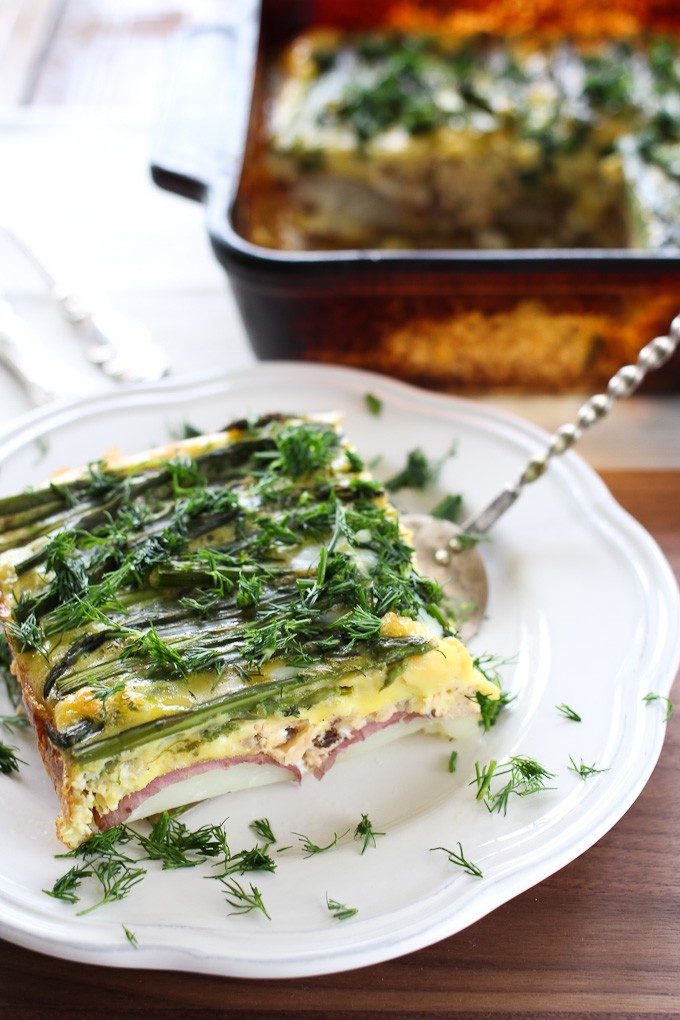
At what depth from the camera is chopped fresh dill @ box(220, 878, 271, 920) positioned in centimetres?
176

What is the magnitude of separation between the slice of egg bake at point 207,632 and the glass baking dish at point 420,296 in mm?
752

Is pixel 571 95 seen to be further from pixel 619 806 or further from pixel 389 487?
pixel 619 806

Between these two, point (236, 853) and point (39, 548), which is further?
point (39, 548)

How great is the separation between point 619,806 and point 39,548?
1.29m

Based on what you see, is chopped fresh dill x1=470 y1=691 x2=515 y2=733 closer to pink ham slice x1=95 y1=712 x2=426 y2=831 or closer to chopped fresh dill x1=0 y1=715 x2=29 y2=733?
pink ham slice x1=95 y1=712 x2=426 y2=831

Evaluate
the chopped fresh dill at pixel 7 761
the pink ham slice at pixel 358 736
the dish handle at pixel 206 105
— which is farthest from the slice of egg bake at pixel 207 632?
the dish handle at pixel 206 105

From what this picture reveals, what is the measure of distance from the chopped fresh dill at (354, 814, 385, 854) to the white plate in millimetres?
17

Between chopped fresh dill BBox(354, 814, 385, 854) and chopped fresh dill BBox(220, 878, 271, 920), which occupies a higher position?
chopped fresh dill BBox(220, 878, 271, 920)

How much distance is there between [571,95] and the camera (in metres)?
3.87

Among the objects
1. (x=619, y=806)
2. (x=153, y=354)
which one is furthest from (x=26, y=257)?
(x=619, y=806)

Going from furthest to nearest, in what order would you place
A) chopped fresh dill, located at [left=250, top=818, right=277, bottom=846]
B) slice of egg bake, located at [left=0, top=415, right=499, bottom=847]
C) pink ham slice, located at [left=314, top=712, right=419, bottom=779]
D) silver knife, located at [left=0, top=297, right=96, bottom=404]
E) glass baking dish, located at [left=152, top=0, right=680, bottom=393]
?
1. silver knife, located at [left=0, top=297, right=96, bottom=404]
2. glass baking dish, located at [left=152, top=0, right=680, bottom=393]
3. pink ham slice, located at [left=314, top=712, right=419, bottom=779]
4. chopped fresh dill, located at [left=250, top=818, right=277, bottom=846]
5. slice of egg bake, located at [left=0, top=415, right=499, bottom=847]

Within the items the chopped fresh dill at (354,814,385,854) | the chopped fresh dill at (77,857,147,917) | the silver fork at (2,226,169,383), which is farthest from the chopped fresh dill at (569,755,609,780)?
the silver fork at (2,226,169,383)

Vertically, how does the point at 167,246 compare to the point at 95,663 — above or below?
below

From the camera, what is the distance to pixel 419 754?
214 centimetres
